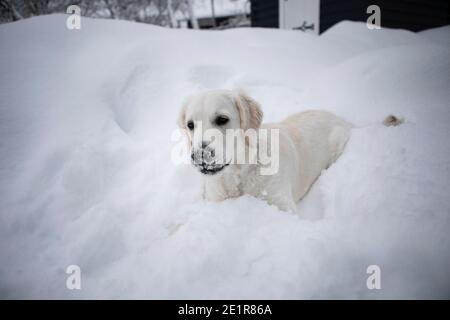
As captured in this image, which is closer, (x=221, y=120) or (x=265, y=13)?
(x=221, y=120)

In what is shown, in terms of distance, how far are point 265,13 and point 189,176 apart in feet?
31.6

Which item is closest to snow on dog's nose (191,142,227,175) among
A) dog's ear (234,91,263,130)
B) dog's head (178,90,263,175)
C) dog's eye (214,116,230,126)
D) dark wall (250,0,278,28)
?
dog's head (178,90,263,175)

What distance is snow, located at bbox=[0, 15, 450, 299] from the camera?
1.27 metres

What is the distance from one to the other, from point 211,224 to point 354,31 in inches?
244

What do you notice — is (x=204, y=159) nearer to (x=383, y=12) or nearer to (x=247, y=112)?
(x=247, y=112)

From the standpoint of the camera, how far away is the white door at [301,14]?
342 inches

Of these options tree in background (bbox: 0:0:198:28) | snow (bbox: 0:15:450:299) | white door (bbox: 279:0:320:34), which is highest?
tree in background (bbox: 0:0:198:28)

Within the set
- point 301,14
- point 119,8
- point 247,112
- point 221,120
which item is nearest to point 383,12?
point 301,14

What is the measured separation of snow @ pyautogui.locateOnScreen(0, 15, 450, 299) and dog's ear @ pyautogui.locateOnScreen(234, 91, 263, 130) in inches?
29.2

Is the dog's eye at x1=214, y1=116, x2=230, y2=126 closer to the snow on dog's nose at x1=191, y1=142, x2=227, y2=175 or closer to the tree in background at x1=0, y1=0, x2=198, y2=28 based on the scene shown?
the snow on dog's nose at x1=191, y1=142, x2=227, y2=175

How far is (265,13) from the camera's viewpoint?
993 centimetres

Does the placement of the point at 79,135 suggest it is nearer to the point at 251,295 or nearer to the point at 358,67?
the point at 251,295

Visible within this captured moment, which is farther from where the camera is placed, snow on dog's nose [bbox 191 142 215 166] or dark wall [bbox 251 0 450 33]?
dark wall [bbox 251 0 450 33]
